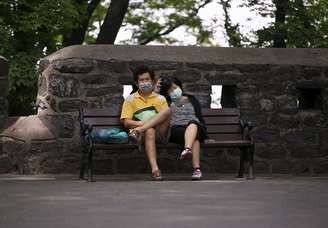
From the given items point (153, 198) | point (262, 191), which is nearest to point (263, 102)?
point (262, 191)

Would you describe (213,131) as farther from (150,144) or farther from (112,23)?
(112,23)

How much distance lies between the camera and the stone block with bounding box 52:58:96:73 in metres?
8.07

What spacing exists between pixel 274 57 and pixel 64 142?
8.71 ft

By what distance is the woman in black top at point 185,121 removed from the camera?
7.21 m

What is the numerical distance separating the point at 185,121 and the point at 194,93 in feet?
2.82

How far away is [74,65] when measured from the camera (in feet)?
26.5

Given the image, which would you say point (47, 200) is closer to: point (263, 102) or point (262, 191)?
point (262, 191)

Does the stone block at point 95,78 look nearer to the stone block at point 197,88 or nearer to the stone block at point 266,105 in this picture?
the stone block at point 197,88

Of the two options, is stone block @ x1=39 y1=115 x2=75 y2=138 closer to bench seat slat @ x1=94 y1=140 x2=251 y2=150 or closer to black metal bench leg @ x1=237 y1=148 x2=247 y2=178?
bench seat slat @ x1=94 y1=140 x2=251 y2=150

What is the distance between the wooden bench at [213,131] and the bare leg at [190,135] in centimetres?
22

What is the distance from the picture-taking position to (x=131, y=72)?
8227 mm

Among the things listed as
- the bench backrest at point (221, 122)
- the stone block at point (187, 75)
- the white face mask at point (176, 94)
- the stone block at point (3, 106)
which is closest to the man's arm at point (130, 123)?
the bench backrest at point (221, 122)

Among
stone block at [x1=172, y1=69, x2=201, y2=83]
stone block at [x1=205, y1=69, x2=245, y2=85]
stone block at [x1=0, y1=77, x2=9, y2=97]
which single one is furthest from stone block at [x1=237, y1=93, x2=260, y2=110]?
stone block at [x1=0, y1=77, x2=9, y2=97]

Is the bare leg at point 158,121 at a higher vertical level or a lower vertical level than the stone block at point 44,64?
lower
